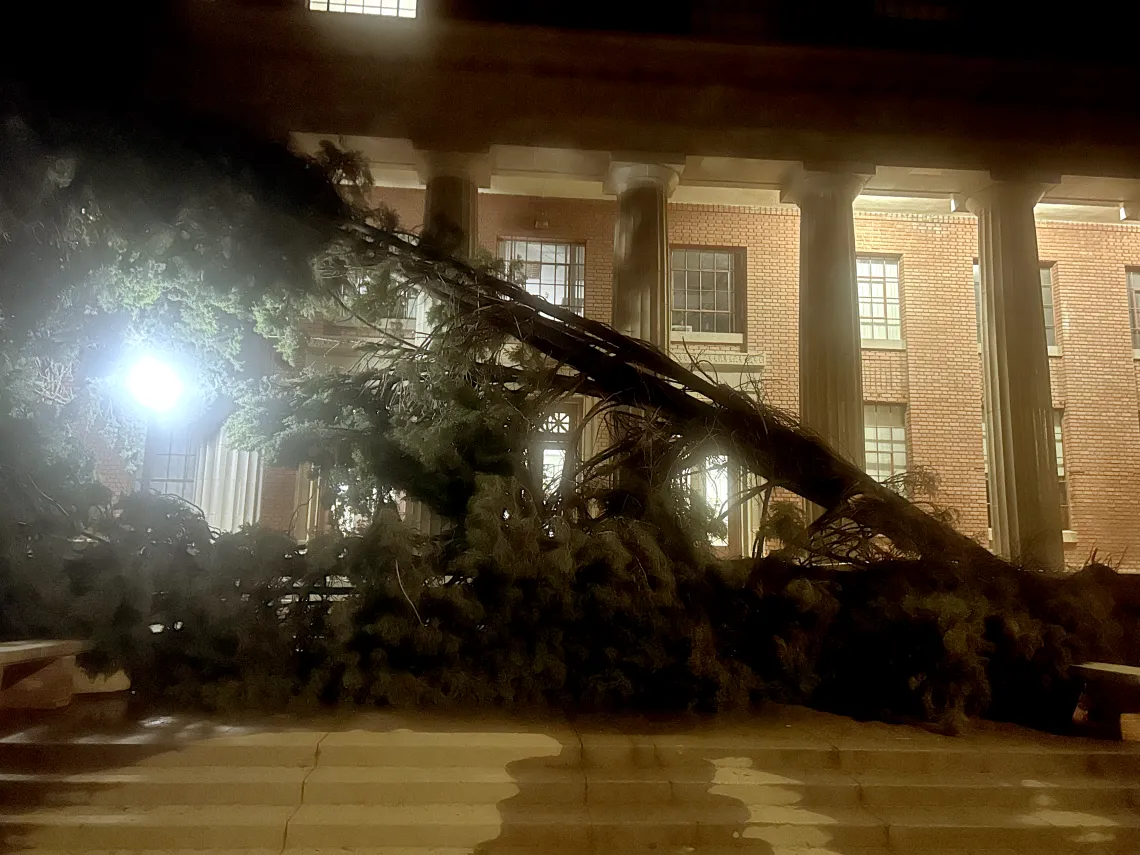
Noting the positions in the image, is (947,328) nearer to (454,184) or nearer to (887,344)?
(887,344)

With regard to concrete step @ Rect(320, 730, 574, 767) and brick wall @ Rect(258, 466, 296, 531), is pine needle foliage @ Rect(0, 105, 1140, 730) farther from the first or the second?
→ brick wall @ Rect(258, 466, 296, 531)

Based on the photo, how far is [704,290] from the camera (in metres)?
15.1

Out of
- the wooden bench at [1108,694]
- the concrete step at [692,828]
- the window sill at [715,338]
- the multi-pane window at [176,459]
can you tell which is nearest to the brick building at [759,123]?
the window sill at [715,338]

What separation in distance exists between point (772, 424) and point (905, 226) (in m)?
11.3

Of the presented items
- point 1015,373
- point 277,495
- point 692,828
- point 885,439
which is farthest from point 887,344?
point 692,828

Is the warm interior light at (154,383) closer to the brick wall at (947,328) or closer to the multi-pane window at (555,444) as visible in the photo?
the multi-pane window at (555,444)

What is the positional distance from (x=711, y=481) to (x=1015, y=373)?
6317 millimetres

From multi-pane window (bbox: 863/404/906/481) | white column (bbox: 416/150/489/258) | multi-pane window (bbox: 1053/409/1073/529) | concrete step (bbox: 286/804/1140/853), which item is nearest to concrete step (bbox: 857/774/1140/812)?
concrete step (bbox: 286/804/1140/853)

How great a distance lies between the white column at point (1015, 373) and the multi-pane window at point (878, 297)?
444 cm

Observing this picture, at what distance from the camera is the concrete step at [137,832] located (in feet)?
12.8

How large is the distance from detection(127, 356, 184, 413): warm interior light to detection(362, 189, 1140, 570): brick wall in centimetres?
852

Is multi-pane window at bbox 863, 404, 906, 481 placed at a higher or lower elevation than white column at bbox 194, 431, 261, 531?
higher

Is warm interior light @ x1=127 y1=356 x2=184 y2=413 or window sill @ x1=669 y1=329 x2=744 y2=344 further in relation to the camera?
window sill @ x1=669 y1=329 x2=744 y2=344

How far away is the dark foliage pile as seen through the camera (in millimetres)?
5254
